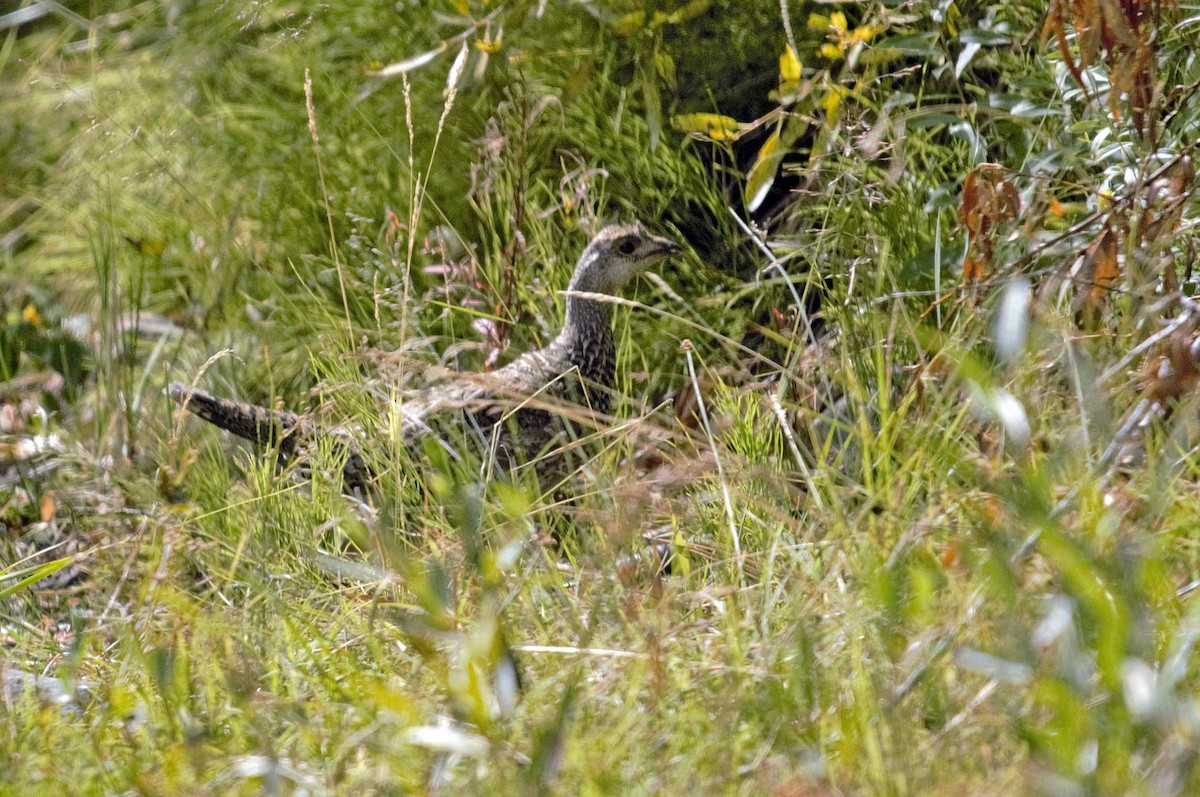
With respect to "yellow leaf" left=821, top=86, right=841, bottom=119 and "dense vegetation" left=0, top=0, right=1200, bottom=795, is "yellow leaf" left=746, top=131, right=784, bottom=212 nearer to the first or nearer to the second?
"dense vegetation" left=0, top=0, right=1200, bottom=795

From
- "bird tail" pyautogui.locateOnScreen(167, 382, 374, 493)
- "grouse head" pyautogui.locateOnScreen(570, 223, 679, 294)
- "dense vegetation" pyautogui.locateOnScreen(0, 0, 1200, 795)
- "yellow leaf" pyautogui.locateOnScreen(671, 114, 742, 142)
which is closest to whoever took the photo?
"dense vegetation" pyautogui.locateOnScreen(0, 0, 1200, 795)

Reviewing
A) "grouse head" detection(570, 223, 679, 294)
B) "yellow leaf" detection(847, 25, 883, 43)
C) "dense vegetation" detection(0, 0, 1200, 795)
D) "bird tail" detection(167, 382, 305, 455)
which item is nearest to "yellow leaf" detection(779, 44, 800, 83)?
"dense vegetation" detection(0, 0, 1200, 795)

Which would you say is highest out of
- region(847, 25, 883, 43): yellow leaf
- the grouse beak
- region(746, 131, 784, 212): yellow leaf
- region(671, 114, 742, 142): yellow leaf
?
region(847, 25, 883, 43): yellow leaf

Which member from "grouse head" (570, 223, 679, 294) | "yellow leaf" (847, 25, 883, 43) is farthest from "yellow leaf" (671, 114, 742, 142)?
"grouse head" (570, 223, 679, 294)

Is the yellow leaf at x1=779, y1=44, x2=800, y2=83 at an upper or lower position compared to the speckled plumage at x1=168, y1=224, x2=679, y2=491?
upper

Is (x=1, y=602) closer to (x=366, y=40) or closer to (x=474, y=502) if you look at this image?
(x=474, y=502)

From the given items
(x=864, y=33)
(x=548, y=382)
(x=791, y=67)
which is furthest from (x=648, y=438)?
(x=864, y=33)

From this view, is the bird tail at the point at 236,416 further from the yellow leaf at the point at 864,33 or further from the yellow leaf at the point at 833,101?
the yellow leaf at the point at 864,33

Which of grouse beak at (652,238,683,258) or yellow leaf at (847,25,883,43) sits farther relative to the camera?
grouse beak at (652,238,683,258)

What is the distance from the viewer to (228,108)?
16.6 feet

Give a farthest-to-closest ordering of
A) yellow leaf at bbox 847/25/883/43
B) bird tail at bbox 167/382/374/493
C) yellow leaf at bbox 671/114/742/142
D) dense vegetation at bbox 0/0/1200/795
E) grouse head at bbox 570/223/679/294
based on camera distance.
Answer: grouse head at bbox 570/223/679/294 → bird tail at bbox 167/382/374/493 → yellow leaf at bbox 671/114/742/142 → yellow leaf at bbox 847/25/883/43 → dense vegetation at bbox 0/0/1200/795

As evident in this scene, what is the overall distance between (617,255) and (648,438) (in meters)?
1.02

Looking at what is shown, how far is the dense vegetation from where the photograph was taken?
195cm

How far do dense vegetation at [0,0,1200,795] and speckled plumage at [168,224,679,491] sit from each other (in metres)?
0.12
